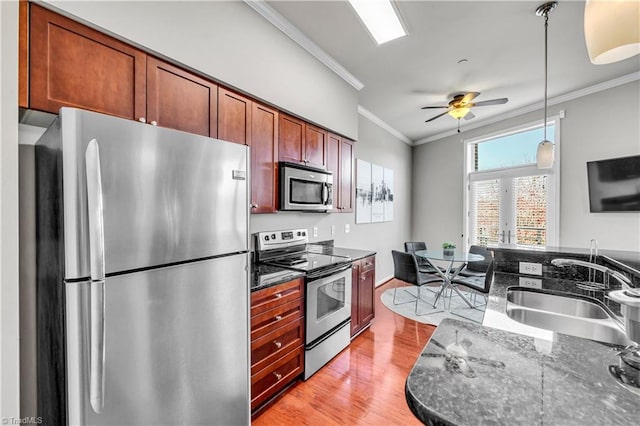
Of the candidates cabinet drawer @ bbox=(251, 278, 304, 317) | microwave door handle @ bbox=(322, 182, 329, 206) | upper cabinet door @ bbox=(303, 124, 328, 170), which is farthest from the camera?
microwave door handle @ bbox=(322, 182, 329, 206)

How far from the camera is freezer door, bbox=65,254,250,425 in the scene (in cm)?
98

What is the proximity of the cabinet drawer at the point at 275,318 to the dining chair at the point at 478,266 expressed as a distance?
3.03 metres

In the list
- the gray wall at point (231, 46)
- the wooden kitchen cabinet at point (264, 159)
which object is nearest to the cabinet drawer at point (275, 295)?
the wooden kitchen cabinet at point (264, 159)

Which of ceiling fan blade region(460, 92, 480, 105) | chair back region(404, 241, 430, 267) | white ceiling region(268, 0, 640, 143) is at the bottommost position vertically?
chair back region(404, 241, 430, 267)

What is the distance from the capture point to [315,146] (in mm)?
2869

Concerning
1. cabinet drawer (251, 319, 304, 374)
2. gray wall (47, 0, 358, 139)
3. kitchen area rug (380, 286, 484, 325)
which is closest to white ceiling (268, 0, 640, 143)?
gray wall (47, 0, 358, 139)

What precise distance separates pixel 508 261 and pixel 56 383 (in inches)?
102

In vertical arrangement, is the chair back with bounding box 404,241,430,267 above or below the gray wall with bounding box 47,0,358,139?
below

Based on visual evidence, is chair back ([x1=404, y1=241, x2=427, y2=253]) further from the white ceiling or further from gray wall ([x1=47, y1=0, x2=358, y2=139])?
gray wall ([x1=47, y1=0, x2=358, y2=139])

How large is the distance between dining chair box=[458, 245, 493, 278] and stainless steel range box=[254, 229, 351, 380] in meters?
2.35

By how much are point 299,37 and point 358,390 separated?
10.2ft

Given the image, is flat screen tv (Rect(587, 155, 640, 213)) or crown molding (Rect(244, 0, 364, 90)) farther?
flat screen tv (Rect(587, 155, 640, 213))

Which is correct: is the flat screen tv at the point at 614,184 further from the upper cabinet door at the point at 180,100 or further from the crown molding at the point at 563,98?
the upper cabinet door at the point at 180,100

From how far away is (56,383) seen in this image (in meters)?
1.09
